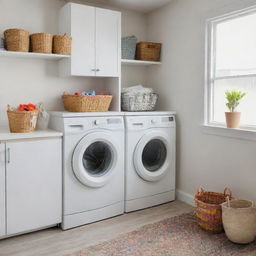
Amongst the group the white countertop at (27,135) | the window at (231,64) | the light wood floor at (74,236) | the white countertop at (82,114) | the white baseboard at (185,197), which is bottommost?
the light wood floor at (74,236)

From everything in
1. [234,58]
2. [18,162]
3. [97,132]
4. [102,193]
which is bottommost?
[102,193]

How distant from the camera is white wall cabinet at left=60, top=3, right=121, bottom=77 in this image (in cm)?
285

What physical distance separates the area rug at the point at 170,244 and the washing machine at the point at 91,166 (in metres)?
0.44

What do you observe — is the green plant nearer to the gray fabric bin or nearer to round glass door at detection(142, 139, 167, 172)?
round glass door at detection(142, 139, 167, 172)

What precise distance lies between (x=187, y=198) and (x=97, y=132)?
52.8 inches

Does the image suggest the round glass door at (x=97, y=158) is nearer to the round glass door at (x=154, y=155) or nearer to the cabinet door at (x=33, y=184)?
the cabinet door at (x=33, y=184)

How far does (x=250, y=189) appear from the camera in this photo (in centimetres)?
261

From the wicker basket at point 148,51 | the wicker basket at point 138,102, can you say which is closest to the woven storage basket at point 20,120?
the wicker basket at point 138,102

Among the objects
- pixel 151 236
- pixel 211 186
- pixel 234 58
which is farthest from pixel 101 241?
pixel 234 58

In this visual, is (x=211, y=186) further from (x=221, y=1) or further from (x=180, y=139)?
(x=221, y=1)

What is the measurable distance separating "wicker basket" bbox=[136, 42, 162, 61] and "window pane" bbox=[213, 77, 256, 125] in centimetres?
88

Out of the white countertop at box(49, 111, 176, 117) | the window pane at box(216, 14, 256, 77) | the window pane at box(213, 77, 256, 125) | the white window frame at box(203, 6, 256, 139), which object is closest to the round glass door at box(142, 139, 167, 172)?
the white countertop at box(49, 111, 176, 117)

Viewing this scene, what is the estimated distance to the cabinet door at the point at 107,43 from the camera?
9.76 ft

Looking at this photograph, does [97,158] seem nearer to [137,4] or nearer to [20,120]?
[20,120]
